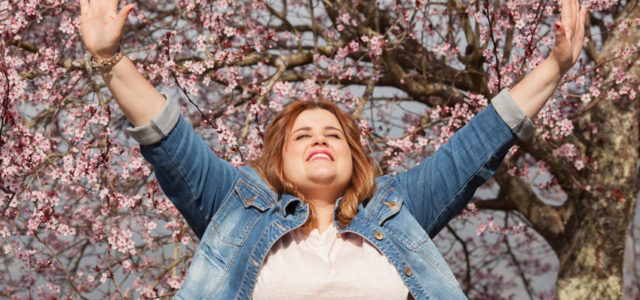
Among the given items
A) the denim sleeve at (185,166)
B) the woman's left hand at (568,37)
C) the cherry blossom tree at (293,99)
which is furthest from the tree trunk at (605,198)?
the denim sleeve at (185,166)

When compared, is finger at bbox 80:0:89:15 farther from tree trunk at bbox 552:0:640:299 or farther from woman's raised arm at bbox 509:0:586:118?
tree trunk at bbox 552:0:640:299

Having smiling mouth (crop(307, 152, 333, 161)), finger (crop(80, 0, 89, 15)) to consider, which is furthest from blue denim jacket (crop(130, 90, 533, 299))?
finger (crop(80, 0, 89, 15))

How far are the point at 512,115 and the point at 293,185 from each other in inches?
32.8

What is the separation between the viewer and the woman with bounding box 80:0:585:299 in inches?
79.8

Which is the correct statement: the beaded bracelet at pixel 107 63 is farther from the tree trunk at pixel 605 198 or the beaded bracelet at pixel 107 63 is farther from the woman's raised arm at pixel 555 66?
the tree trunk at pixel 605 198

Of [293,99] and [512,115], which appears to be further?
[293,99]

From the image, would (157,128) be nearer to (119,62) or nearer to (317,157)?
(119,62)

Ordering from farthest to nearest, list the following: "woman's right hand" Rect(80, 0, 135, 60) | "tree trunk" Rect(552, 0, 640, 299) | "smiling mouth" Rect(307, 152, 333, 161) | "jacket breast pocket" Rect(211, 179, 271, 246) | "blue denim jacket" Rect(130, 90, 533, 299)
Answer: "tree trunk" Rect(552, 0, 640, 299) < "smiling mouth" Rect(307, 152, 333, 161) < "jacket breast pocket" Rect(211, 179, 271, 246) < "blue denim jacket" Rect(130, 90, 533, 299) < "woman's right hand" Rect(80, 0, 135, 60)

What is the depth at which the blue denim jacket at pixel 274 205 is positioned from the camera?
2.14 metres

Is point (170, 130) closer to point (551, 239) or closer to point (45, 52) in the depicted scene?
point (45, 52)

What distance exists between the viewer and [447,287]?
2303 mm

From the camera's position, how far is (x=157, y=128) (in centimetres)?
199

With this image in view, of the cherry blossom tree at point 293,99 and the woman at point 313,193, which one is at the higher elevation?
the cherry blossom tree at point 293,99

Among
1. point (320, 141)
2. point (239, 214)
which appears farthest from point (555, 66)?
point (239, 214)
